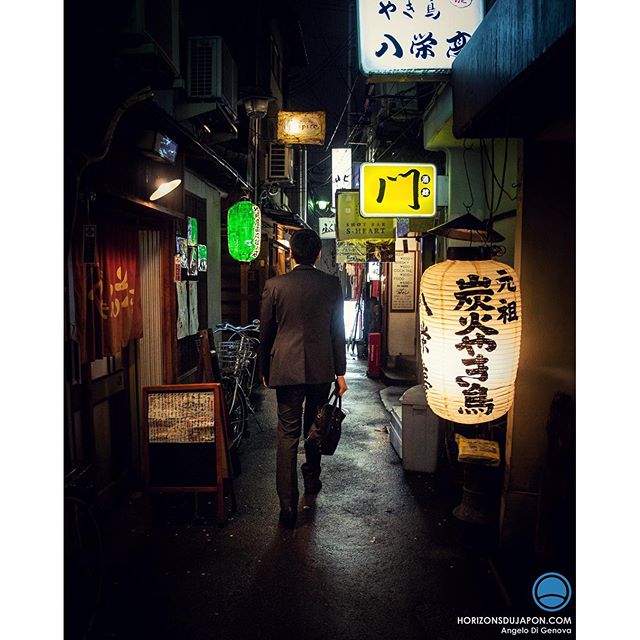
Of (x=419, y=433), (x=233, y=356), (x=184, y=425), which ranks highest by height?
(x=233, y=356)

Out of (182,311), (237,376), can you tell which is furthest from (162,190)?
(237,376)

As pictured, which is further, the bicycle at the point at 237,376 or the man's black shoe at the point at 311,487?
the bicycle at the point at 237,376

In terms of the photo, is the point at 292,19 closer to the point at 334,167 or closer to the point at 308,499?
the point at 334,167

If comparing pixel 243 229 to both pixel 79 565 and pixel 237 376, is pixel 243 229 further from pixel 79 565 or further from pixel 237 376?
pixel 79 565

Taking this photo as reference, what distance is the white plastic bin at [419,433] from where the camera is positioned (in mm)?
8289

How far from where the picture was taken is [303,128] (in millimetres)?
15859

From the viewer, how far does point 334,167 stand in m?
23.5

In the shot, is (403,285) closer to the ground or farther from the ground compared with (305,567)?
farther from the ground

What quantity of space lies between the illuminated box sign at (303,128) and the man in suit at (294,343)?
Result: 34.0 ft

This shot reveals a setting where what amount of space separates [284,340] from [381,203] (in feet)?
15.4

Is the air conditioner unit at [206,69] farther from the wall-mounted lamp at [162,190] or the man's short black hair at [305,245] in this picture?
the man's short black hair at [305,245]

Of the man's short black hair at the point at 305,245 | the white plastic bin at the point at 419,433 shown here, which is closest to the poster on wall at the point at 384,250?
the white plastic bin at the point at 419,433

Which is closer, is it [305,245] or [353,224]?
[305,245]

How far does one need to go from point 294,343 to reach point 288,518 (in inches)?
89.5
